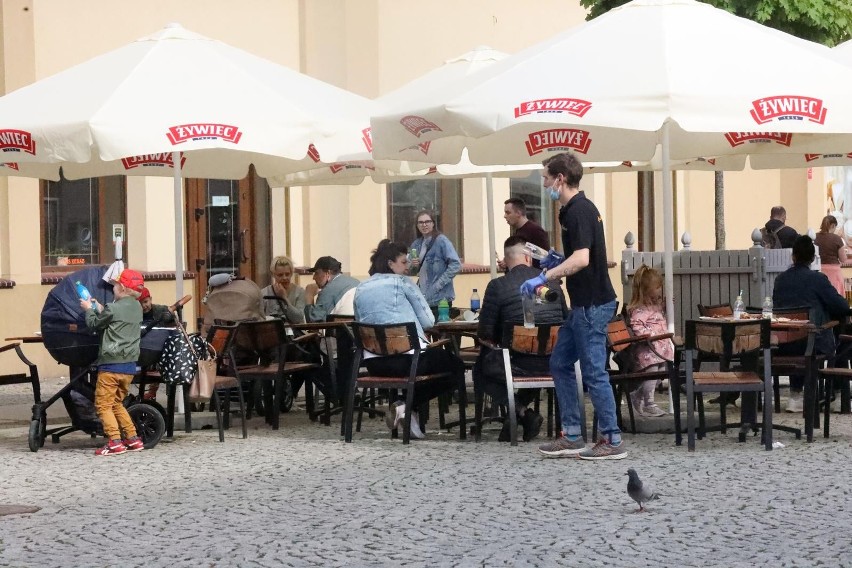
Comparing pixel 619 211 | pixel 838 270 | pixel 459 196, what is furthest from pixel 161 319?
pixel 619 211

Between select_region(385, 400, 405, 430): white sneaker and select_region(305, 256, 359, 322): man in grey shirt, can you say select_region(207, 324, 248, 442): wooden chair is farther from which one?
select_region(305, 256, 359, 322): man in grey shirt

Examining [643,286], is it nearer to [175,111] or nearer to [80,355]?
[175,111]

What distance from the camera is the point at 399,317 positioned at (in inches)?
429

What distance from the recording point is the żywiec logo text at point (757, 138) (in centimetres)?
1216

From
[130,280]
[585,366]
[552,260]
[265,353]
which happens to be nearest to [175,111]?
[130,280]

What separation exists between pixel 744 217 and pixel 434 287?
12.5 meters

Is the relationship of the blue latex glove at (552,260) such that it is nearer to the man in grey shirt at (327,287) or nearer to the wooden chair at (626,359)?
the wooden chair at (626,359)

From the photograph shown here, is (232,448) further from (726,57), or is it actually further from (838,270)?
(838,270)

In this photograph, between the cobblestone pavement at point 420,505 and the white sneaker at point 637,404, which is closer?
the cobblestone pavement at point 420,505

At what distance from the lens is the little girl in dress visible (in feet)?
36.3

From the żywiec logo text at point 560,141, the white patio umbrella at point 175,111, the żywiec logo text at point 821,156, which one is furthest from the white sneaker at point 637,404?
the żywiec logo text at point 821,156

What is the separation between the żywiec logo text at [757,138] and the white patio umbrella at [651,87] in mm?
1047

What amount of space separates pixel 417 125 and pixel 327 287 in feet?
8.00

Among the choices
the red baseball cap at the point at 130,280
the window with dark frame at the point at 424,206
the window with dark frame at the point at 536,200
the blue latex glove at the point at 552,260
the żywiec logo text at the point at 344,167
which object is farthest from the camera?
the window with dark frame at the point at 536,200
